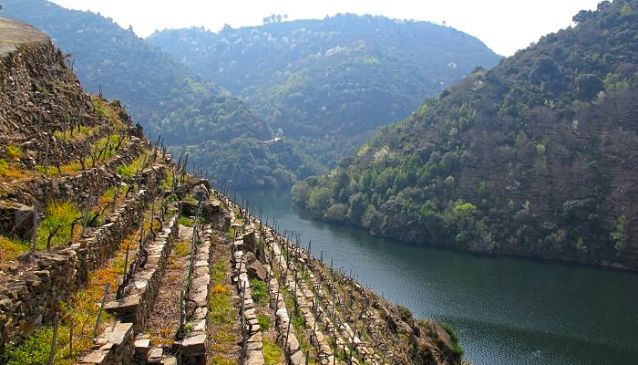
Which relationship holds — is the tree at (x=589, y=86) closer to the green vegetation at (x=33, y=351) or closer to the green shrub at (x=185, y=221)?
the green shrub at (x=185, y=221)

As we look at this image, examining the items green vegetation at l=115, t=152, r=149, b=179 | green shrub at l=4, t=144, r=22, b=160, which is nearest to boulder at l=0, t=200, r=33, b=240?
green shrub at l=4, t=144, r=22, b=160

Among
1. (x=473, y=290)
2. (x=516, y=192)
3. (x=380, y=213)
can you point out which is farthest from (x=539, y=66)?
(x=473, y=290)

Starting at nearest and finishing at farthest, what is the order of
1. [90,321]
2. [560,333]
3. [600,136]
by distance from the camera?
[90,321] < [560,333] < [600,136]

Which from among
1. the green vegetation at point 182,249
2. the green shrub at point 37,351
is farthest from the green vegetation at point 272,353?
the green shrub at point 37,351

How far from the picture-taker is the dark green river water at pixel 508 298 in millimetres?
51531

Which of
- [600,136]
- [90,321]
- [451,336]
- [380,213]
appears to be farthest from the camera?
[380,213]

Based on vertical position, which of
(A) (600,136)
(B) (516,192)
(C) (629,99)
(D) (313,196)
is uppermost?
(C) (629,99)

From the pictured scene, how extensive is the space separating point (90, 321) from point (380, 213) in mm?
102336

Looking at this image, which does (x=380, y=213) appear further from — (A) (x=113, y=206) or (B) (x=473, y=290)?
(A) (x=113, y=206)

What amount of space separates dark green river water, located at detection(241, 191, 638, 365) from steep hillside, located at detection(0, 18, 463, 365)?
77.1 ft

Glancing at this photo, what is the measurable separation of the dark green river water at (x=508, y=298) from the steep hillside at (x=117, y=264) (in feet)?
77.1

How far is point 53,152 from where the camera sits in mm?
19969

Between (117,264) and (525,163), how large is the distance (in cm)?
10560

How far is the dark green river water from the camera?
51531 mm
